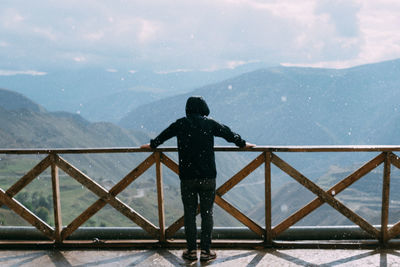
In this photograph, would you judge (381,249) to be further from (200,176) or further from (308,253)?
(200,176)

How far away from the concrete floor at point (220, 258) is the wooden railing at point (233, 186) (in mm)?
293

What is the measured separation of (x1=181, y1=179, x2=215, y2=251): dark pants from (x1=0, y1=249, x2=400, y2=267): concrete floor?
12.2 inches

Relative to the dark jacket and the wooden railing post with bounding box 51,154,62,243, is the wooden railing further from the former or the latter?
the dark jacket

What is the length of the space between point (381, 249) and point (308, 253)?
3.35 ft

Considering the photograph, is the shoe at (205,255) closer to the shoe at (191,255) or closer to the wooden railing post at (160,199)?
the shoe at (191,255)

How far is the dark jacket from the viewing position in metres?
4.58

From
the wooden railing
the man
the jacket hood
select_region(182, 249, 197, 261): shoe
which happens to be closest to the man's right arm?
the man

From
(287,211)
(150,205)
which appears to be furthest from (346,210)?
(287,211)

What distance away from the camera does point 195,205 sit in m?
4.76

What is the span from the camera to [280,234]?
5.61 m

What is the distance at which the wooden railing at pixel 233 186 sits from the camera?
5.20 meters

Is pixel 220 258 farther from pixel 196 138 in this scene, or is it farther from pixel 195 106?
pixel 195 106

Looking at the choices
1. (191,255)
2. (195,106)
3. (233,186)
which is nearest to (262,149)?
(233,186)

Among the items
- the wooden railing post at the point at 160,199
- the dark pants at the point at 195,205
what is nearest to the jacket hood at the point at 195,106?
the dark pants at the point at 195,205
